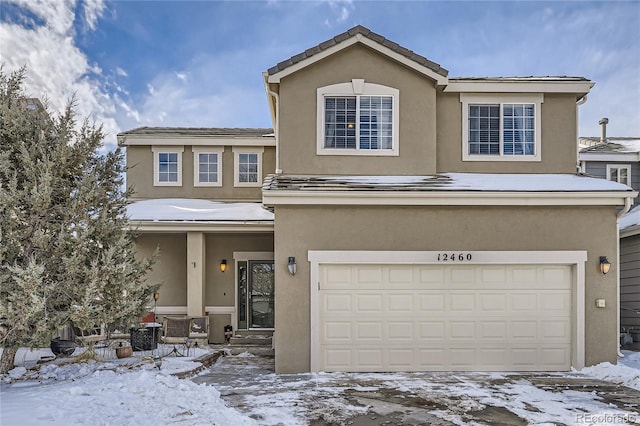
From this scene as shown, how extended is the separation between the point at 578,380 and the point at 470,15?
499 inches

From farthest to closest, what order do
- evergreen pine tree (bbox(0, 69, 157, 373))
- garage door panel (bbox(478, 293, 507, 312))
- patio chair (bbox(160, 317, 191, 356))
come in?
patio chair (bbox(160, 317, 191, 356)) → garage door panel (bbox(478, 293, 507, 312)) → evergreen pine tree (bbox(0, 69, 157, 373))

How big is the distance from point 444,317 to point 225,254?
22.6ft

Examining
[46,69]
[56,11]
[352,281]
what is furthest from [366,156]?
[56,11]

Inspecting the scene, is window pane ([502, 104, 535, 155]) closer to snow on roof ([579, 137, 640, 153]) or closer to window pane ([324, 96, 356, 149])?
window pane ([324, 96, 356, 149])

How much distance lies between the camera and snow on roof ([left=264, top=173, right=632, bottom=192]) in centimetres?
870

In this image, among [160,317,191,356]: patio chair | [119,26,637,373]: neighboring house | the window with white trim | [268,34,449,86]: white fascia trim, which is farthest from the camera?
the window with white trim

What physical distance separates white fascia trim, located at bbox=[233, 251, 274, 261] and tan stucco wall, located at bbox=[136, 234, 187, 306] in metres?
1.54

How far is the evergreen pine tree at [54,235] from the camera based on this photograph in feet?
20.5

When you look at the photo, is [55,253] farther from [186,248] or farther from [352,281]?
[186,248]

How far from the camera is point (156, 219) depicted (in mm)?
11805

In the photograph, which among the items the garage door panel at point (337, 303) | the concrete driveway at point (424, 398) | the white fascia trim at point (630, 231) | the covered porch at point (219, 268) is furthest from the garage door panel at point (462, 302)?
the white fascia trim at point (630, 231)

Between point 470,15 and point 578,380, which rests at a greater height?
point 470,15

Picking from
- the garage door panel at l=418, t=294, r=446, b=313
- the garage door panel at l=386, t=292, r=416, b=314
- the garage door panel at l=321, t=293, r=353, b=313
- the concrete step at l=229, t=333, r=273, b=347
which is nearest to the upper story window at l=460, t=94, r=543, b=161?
the garage door panel at l=418, t=294, r=446, b=313

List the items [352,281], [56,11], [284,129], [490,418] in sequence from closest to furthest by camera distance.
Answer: [490,418] → [352,281] → [284,129] → [56,11]
